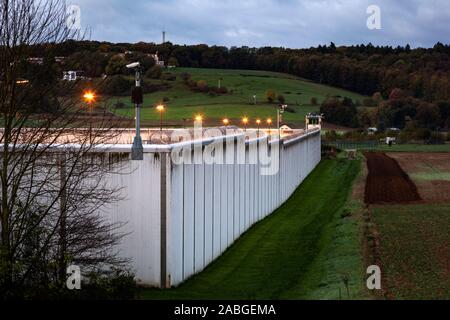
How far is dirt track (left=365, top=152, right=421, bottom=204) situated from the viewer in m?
45.1

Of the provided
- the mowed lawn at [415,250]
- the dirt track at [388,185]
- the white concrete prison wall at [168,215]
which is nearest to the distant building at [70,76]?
the white concrete prison wall at [168,215]

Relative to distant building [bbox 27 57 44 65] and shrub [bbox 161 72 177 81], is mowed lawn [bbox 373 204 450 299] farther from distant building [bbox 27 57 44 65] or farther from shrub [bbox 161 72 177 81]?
shrub [bbox 161 72 177 81]

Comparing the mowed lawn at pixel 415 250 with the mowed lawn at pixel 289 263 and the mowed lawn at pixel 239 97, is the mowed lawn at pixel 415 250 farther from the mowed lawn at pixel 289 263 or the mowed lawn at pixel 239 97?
the mowed lawn at pixel 239 97

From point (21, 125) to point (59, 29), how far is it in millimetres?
2285

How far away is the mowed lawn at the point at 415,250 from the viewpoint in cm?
1906

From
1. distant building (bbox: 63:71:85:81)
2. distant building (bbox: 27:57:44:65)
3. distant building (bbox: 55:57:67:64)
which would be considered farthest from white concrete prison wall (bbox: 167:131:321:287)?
distant building (bbox: 27:57:44:65)

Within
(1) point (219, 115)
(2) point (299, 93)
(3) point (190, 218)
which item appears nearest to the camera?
(3) point (190, 218)

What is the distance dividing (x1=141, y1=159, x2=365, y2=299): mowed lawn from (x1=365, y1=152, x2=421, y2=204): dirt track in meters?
4.73

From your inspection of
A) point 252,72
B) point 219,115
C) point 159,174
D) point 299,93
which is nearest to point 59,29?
point 159,174

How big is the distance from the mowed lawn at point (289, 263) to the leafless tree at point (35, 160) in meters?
2.95

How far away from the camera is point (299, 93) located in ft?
563

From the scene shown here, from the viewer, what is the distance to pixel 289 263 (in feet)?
84.3

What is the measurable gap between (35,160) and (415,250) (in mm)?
12401
